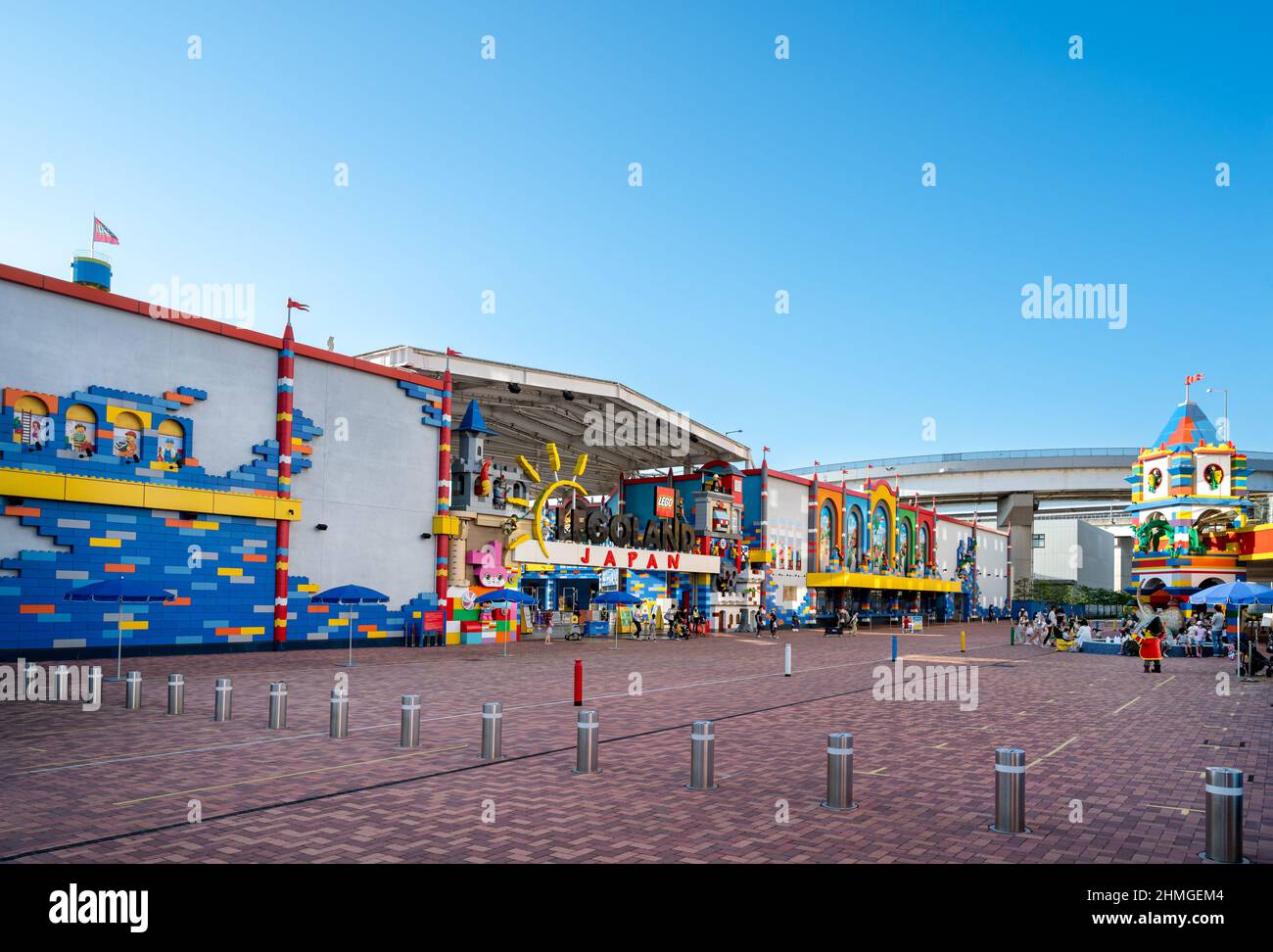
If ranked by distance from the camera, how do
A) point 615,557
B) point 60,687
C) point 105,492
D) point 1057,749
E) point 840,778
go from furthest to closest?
1. point 615,557
2. point 105,492
3. point 60,687
4. point 1057,749
5. point 840,778

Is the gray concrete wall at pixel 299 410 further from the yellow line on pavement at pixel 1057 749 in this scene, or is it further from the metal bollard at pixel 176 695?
the yellow line on pavement at pixel 1057 749

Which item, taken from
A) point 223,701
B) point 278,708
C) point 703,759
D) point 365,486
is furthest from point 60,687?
point 365,486

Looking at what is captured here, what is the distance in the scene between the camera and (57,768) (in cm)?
965

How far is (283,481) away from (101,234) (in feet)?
26.9

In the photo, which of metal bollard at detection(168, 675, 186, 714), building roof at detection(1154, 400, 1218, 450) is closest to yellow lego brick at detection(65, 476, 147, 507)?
metal bollard at detection(168, 675, 186, 714)

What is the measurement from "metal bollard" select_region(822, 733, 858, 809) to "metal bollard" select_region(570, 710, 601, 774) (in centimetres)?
267

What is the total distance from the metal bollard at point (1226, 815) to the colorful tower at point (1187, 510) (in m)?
48.8

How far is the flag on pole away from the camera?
23923mm

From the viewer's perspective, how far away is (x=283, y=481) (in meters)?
26.9

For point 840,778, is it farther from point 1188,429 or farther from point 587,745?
point 1188,429

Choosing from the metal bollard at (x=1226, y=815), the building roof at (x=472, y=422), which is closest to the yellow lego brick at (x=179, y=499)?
the building roof at (x=472, y=422)
